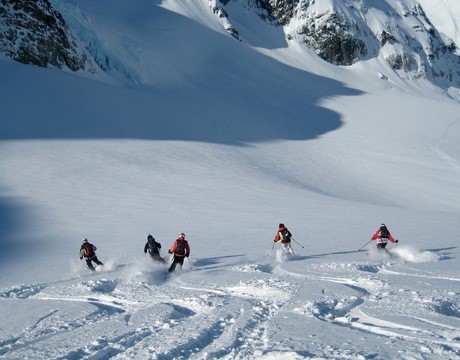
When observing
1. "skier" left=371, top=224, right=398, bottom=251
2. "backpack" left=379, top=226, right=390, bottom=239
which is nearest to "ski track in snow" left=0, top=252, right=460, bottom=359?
"skier" left=371, top=224, right=398, bottom=251

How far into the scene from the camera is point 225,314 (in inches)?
240

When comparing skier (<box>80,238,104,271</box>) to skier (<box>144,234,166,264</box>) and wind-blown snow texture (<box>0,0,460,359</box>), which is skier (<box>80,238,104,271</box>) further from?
skier (<box>144,234,166,264</box>)

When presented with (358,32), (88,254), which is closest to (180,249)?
(88,254)

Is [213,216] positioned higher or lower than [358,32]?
lower

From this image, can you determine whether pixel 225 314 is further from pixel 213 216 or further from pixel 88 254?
pixel 213 216

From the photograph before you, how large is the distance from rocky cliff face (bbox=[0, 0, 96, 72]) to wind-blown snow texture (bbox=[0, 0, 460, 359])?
2.09 m

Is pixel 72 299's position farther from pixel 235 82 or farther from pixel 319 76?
pixel 319 76

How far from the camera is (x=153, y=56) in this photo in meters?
47.9

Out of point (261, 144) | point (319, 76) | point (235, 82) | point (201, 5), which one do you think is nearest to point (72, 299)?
point (261, 144)

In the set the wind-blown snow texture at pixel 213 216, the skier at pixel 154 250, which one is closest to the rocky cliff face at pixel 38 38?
the wind-blown snow texture at pixel 213 216

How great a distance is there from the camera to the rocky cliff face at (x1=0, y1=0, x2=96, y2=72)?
109 feet

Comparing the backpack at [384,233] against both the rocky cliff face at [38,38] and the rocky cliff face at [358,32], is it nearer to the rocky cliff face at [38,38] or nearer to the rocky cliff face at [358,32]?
the rocky cliff face at [38,38]

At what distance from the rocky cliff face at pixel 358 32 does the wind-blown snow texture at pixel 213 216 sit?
3505 cm

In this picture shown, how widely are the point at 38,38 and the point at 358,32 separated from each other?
64.2m
